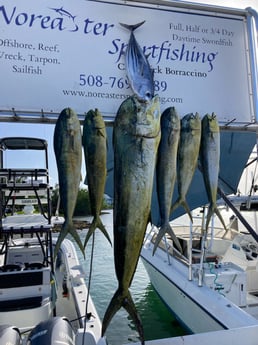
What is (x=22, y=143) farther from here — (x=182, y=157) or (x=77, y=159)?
(x=182, y=157)

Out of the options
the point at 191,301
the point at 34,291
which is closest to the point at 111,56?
the point at 34,291

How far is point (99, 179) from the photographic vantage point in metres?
1.49

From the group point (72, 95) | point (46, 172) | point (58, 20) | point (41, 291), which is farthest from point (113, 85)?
point (41, 291)

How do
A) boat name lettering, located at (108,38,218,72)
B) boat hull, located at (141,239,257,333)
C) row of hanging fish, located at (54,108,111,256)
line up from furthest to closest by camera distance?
1. boat hull, located at (141,239,257,333)
2. boat name lettering, located at (108,38,218,72)
3. row of hanging fish, located at (54,108,111,256)

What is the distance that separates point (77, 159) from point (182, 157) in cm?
57

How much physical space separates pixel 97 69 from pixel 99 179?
86 cm

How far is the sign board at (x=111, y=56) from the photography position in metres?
1.87

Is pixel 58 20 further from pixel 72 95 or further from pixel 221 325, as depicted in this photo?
pixel 221 325

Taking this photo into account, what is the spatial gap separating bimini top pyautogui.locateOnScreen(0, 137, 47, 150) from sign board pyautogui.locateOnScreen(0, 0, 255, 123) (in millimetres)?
2427

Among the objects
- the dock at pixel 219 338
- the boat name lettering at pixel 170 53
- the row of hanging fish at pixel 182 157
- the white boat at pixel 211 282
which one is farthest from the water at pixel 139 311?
the boat name lettering at pixel 170 53

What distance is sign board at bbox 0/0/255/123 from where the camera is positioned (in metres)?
1.87

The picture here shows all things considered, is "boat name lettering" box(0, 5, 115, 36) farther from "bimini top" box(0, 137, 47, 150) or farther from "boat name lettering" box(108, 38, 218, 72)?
"bimini top" box(0, 137, 47, 150)

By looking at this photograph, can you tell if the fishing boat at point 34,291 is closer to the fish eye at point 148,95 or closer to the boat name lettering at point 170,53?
the fish eye at point 148,95

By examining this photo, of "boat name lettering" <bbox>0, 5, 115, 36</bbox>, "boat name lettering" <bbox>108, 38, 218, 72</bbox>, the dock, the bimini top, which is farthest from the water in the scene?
"boat name lettering" <bbox>0, 5, 115, 36</bbox>
